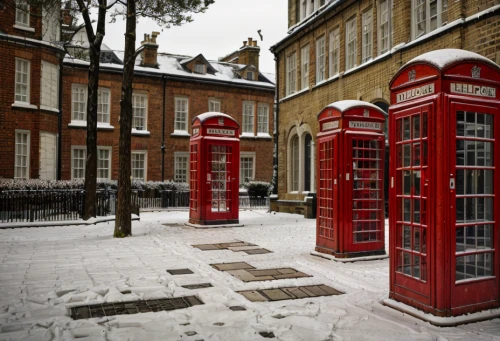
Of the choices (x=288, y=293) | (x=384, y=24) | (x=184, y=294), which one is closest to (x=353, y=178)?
(x=288, y=293)

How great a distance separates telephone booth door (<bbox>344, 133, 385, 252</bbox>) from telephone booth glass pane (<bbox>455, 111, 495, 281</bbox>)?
3.08m

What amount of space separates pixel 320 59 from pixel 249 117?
14.7 m

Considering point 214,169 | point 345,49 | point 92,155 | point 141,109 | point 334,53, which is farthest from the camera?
point 141,109

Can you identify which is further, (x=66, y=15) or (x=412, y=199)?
(x=66, y=15)

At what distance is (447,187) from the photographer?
187 inches

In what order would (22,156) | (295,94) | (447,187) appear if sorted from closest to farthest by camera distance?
(447,187) < (295,94) < (22,156)

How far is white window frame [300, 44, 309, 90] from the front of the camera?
65.5 feet

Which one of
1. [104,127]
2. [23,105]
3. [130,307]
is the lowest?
[130,307]

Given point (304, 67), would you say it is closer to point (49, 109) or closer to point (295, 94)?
point (295, 94)

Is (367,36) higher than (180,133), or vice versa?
(367,36)

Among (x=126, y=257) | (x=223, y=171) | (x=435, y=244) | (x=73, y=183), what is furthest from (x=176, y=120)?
(x=435, y=244)

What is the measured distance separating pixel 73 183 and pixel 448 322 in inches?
761

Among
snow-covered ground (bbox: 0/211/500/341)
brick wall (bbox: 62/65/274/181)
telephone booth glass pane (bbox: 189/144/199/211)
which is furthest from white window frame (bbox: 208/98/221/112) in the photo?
snow-covered ground (bbox: 0/211/500/341)

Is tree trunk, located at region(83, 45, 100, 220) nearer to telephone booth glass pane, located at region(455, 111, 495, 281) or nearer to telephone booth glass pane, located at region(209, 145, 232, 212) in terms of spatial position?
telephone booth glass pane, located at region(209, 145, 232, 212)
